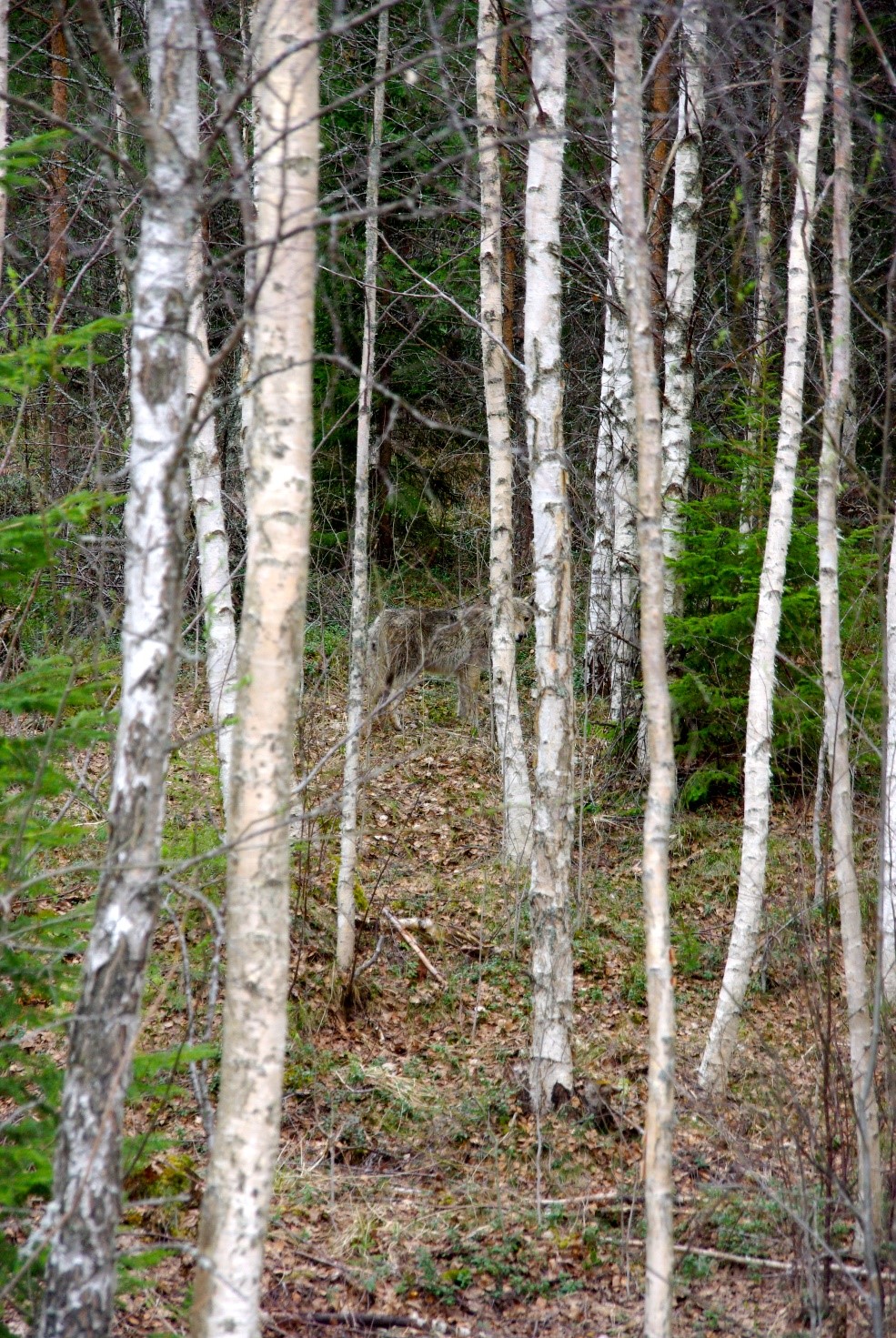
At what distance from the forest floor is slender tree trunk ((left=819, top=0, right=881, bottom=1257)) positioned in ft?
0.48

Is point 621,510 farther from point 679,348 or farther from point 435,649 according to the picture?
point 435,649

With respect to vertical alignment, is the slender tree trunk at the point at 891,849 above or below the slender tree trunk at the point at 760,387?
below

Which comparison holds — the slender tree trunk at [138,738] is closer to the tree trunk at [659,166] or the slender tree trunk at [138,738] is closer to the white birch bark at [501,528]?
the white birch bark at [501,528]

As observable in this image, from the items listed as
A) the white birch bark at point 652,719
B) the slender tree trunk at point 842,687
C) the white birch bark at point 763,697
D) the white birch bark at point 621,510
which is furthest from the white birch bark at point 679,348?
the white birch bark at point 652,719

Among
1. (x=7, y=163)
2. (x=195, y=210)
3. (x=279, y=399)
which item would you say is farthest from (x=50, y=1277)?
(x=7, y=163)

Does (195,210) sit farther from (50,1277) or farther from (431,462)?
(431,462)

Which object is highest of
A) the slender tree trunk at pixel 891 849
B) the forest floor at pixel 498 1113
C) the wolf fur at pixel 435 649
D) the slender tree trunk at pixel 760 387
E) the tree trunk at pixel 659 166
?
the tree trunk at pixel 659 166

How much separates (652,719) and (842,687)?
113cm

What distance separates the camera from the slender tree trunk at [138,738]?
2.64m

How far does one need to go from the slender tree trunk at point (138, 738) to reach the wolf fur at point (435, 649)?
759 centimetres

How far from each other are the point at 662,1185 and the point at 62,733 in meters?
2.47

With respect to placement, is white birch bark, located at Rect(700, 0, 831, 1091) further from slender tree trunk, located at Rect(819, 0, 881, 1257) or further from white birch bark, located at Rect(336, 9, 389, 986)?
white birch bark, located at Rect(336, 9, 389, 986)

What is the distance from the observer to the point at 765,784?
6043mm

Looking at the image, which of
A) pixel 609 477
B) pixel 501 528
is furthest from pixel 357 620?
pixel 609 477
